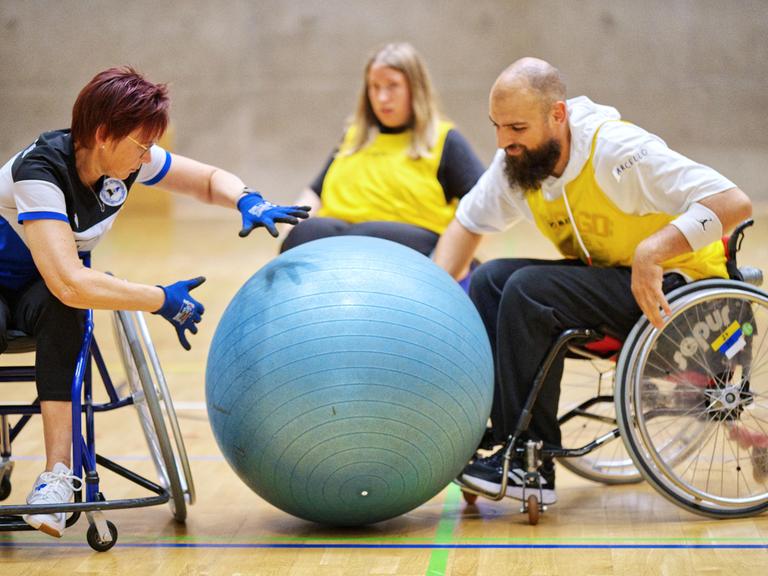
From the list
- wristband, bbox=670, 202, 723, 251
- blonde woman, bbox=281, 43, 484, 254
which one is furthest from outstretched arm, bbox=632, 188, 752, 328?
blonde woman, bbox=281, 43, 484, 254

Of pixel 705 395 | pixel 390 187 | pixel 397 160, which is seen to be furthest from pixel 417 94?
pixel 705 395

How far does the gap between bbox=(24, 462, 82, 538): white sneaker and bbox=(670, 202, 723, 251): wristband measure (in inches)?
62.9

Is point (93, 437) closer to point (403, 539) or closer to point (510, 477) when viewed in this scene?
point (403, 539)

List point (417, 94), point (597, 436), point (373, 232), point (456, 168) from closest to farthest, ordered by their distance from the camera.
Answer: point (597, 436), point (373, 232), point (456, 168), point (417, 94)

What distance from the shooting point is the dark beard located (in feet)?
9.77

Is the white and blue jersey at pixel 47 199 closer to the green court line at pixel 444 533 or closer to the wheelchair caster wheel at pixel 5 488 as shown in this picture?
the wheelchair caster wheel at pixel 5 488

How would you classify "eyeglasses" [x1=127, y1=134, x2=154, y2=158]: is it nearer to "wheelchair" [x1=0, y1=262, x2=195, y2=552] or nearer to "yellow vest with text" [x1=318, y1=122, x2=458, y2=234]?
"wheelchair" [x1=0, y1=262, x2=195, y2=552]

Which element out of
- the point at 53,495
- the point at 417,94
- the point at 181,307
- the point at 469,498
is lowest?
the point at 469,498

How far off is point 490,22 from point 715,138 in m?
2.48

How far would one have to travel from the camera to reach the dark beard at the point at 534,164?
298cm

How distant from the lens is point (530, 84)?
9.62ft

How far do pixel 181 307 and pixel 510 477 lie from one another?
0.99 m

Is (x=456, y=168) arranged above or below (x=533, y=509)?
above

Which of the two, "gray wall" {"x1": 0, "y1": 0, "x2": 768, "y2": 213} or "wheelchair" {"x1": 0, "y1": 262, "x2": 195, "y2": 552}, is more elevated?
"gray wall" {"x1": 0, "y1": 0, "x2": 768, "y2": 213}
